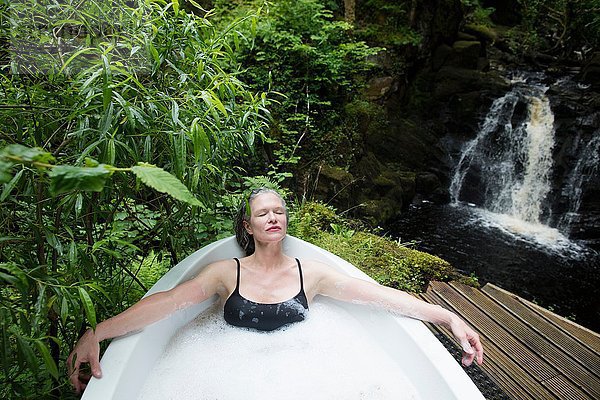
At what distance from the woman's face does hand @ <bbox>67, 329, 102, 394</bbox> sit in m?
0.69

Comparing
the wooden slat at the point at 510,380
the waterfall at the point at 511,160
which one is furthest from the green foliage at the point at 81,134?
the waterfall at the point at 511,160

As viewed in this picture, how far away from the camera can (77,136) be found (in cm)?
119

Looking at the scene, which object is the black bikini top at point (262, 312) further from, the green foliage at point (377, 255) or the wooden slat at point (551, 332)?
the wooden slat at point (551, 332)

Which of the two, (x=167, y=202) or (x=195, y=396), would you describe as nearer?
(x=195, y=396)

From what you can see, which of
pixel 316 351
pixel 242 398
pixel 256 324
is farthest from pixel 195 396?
pixel 316 351

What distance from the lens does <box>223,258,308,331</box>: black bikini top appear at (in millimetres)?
1640

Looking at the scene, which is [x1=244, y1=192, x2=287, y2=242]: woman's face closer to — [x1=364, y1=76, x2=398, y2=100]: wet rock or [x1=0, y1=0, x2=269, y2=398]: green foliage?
[x1=0, y1=0, x2=269, y2=398]: green foliage

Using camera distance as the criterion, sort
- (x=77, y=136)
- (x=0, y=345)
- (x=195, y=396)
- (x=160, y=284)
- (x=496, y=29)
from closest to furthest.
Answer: (x=0, y=345)
(x=77, y=136)
(x=195, y=396)
(x=160, y=284)
(x=496, y=29)

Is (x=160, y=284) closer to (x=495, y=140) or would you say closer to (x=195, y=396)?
(x=195, y=396)

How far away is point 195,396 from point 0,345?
0.64 m

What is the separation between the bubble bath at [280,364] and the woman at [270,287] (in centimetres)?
7

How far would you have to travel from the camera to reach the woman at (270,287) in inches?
60.4

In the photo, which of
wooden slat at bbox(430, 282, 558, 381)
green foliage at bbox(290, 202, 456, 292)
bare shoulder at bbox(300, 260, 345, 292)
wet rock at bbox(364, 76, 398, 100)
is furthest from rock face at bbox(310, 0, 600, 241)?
bare shoulder at bbox(300, 260, 345, 292)

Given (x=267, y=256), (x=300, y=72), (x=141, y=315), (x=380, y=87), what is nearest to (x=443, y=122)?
(x=380, y=87)
